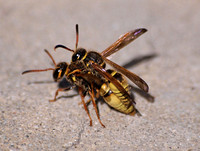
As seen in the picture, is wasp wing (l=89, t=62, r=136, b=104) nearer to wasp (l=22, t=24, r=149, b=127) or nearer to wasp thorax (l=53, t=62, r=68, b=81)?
wasp (l=22, t=24, r=149, b=127)

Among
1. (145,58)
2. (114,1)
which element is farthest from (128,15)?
(145,58)

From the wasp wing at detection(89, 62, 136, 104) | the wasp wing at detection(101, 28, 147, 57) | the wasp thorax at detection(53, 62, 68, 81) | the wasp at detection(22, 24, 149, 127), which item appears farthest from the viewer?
the wasp wing at detection(101, 28, 147, 57)

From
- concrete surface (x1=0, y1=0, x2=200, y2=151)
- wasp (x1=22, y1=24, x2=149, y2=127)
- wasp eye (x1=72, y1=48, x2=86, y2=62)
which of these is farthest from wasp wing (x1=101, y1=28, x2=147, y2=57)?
concrete surface (x1=0, y1=0, x2=200, y2=151)

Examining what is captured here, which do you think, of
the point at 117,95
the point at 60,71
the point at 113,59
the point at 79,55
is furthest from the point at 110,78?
the point at 113,59

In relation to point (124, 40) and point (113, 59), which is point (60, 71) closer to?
point (124, 40)

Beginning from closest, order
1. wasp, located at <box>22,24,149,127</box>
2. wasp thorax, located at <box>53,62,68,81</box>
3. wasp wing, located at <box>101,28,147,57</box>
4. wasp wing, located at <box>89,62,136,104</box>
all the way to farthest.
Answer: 1. wasp wing, located at <box>89,62,136,104</box>
2. wasp, located at <box>22,24,149,127</box>
3. wasp thorax, located at <box>53,62,68,81</box>
4. wasp wing, located at <box>101,28,147,57</box>

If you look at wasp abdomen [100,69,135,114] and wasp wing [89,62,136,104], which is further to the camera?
wasp abdomen [100,69,135,114]

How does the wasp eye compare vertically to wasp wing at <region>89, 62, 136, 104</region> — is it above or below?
above

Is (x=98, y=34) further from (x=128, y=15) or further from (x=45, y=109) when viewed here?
(x=45, y=109)
